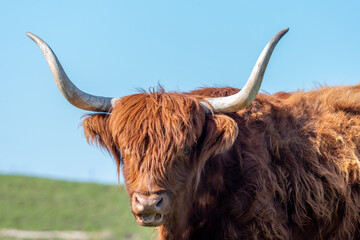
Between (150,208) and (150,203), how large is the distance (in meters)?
0.04

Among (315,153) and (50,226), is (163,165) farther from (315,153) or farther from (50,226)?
(50,226)

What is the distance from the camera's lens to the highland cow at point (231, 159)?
5164 mm

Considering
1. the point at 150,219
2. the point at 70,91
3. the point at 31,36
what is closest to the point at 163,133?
the point at 150,219

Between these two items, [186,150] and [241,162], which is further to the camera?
[241,162]

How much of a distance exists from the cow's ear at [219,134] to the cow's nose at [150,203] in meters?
0.73

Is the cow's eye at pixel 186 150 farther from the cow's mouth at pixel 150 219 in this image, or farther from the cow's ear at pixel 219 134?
the cow's mouth at pixel 150 219

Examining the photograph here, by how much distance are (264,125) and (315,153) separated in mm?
642

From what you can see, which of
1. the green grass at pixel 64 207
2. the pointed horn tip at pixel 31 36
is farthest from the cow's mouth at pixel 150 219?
the green grass at pixel 64 207

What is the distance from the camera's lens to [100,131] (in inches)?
224

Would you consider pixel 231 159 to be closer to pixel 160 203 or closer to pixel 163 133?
pixel 163 133

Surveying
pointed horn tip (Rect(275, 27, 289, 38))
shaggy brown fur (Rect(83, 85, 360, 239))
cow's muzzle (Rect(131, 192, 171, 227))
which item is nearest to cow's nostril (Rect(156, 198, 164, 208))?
cow's muzzle (Rect(131, 192, 171, 227))

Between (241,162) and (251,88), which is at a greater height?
(251,88)

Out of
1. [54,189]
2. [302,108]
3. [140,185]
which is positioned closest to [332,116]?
[302,108]

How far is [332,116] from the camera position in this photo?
632cm
